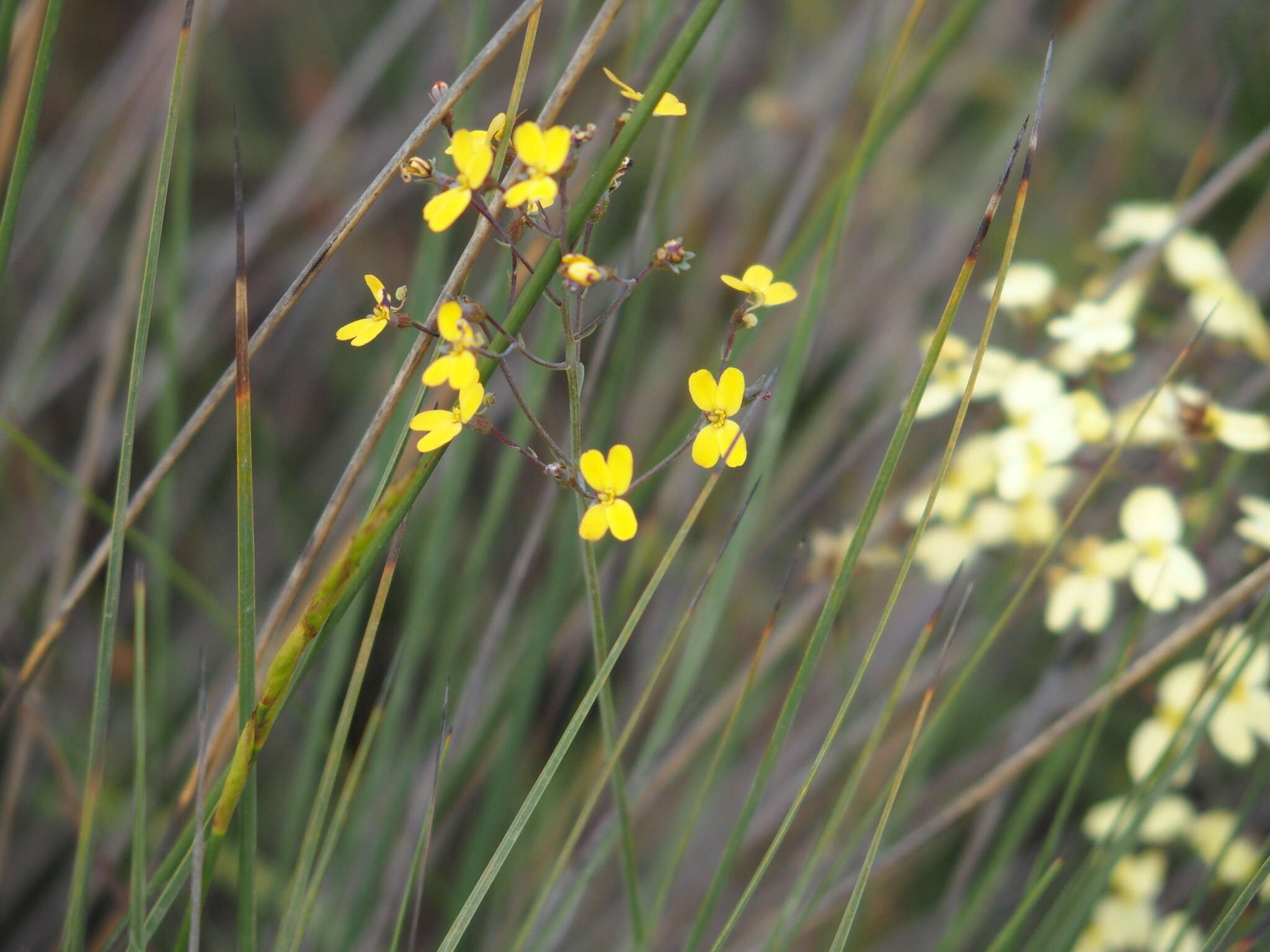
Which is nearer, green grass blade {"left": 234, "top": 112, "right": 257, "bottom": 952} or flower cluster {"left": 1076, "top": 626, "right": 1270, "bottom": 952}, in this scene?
green grass blade {"left": 234, "top": 112, "right": 257, "bottom": 952}

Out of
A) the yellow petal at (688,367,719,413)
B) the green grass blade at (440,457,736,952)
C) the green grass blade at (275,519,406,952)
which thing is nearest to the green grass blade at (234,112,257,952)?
the green grass blade at (275,519,406,952)

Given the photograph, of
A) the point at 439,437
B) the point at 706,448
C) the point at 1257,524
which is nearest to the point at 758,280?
the point at 706,448

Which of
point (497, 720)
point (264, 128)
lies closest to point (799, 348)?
point (497, 720)

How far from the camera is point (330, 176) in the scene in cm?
157

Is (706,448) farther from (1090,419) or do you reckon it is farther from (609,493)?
(1090,419)

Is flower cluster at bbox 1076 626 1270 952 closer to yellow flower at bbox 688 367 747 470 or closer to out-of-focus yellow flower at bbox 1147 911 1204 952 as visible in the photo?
out-of-focus yellow flower at bbox 1147 911 1204 952

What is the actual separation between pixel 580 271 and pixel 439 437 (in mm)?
110

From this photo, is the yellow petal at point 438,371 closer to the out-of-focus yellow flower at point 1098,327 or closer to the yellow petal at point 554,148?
the yellow petal at point 554,148

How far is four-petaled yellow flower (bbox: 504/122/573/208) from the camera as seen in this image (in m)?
0.43

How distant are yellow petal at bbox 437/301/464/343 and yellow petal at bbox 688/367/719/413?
5.1 inches

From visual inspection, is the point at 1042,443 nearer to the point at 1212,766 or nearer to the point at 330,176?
the point at 1212,766

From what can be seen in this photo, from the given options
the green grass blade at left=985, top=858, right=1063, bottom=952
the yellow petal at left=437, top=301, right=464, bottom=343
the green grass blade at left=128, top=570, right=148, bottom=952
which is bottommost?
the green grass blade at left=128, top=570, right=148, bottom=952

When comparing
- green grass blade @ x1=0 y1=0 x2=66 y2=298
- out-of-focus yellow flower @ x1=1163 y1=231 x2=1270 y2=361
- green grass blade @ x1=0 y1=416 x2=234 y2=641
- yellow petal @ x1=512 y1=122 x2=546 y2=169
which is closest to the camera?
yellow petal @ x1=512 y1=122 x2=546 y2=169

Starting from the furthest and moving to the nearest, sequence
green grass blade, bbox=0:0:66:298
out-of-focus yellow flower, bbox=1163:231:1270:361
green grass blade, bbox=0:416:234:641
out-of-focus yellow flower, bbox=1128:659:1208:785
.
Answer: out-of-focus yellow flower, bbox=1163:231:1270:361
out-of-focus yellow flower, bbox=1128:659:1208:785
green grass blade, bbox=0:416:234:641
green grass blade, bbox=0:0:66:298
